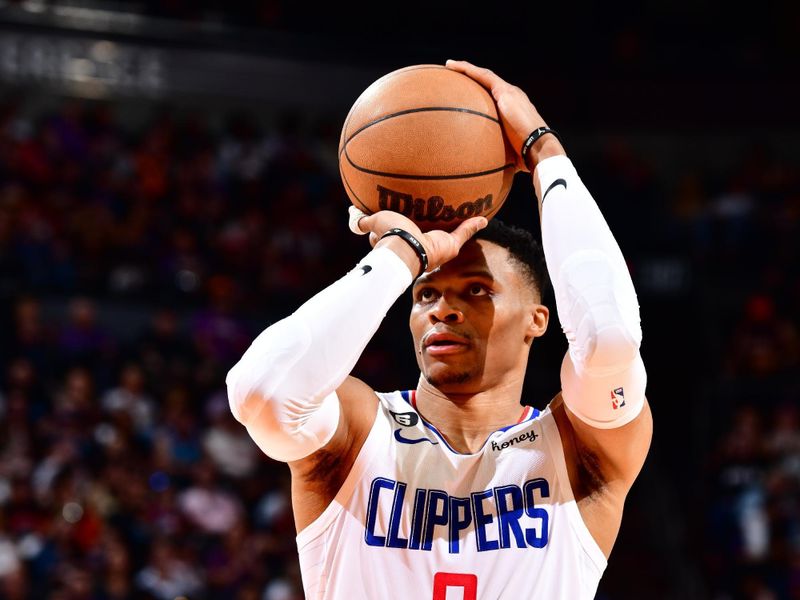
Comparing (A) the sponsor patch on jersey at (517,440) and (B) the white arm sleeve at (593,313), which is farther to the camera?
(A) the sponsor patch on jersey at (517,440)

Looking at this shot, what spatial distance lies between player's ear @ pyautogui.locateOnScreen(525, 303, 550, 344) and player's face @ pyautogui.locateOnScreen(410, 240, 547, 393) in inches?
0.5

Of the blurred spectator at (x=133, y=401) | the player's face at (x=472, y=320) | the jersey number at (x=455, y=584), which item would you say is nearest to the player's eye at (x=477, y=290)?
the player's face at (x=472, y=320)

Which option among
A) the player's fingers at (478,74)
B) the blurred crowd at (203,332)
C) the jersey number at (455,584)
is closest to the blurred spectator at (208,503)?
the blurred crowd at (203,332)

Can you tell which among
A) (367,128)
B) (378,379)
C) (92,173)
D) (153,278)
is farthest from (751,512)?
(92,173)

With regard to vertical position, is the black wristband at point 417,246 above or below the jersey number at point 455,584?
above

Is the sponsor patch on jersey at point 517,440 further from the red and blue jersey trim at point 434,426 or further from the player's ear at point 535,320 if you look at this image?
the player's ear at point 535,320

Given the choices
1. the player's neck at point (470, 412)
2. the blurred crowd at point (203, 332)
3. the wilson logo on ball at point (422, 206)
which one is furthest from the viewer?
the blurred crowd at point (203, 332)

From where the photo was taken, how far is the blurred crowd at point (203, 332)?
26.2 feet

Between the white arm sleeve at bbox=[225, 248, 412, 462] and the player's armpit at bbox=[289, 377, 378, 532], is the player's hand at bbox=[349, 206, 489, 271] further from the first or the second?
the player's armpit at bbox=[289, 377, 378, 532]

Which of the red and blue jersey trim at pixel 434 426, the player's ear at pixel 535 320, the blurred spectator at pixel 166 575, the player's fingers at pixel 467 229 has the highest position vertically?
the player's fingers at pixel 467 229

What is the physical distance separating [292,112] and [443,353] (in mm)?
10774

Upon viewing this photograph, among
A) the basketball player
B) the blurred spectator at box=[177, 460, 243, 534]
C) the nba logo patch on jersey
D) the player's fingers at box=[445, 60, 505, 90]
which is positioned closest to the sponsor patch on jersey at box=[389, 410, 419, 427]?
the basketball player

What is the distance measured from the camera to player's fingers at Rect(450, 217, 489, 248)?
2779 millimetres

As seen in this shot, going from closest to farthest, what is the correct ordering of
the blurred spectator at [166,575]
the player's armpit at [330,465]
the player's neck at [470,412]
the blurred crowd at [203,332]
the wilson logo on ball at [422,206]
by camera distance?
the player's armpit at [330,465] → the wilson logo on ball at [422,206] → the player's neck at [470,412] → the blurred spectator at [166,575] → the blurred crowd at [203,332]
